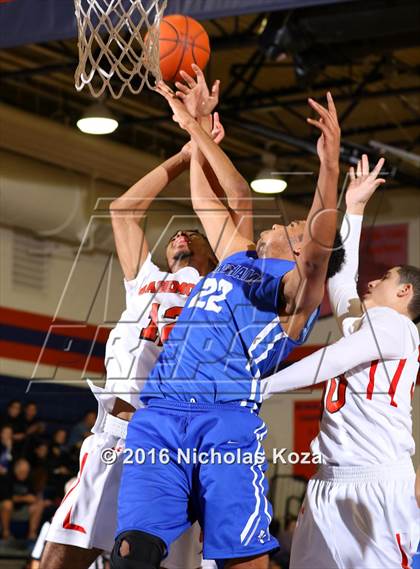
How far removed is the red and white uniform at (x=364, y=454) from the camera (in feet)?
14.7

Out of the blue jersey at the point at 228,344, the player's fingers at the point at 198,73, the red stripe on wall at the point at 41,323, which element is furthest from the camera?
the red stripe on wall at the point at 41,323

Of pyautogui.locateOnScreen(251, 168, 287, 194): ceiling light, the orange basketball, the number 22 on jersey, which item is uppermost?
pyautogui.locateOnScreen(251, 168, 287, 194): ceiling light

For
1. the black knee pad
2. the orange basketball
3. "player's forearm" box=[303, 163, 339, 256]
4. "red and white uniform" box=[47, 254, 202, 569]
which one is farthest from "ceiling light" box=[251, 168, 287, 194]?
the black knee pad

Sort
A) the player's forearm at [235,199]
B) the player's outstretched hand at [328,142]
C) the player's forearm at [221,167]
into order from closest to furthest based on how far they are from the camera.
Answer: the player's outstretched hand at [328,142] → the player's forearm at [221,167] → the player's forearm at [235,199]

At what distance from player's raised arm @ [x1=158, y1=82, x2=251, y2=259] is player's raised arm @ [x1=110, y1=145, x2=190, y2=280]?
0.31m

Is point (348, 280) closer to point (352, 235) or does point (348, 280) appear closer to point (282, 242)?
point (352, 235)

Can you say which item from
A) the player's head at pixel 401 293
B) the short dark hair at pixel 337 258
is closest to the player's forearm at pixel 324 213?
the player's head at pixel 401 293

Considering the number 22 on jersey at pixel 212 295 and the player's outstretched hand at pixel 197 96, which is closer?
the number 22 on jersey at pixel 212 295

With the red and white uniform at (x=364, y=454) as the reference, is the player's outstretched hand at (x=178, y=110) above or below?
above

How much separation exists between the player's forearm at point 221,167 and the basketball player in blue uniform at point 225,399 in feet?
1.13

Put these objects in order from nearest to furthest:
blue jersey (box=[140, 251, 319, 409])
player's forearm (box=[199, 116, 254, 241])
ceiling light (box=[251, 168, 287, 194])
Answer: blue jersey (box=[140, 251, 319, 409]), player's forearm (box=[199, 116, 254, 241]), ceiling light (box=[251, 168, 287, 194])

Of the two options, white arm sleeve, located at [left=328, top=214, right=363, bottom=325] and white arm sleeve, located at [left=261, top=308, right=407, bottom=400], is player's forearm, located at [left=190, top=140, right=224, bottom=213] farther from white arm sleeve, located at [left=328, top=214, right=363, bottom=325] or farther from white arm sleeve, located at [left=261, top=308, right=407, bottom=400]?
white arm sleeve, located at [left=261, top=308, right=407, bottom=400]

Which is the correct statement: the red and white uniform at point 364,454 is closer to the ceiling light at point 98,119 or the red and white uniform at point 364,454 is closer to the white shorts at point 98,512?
the white shorts at point 98,512

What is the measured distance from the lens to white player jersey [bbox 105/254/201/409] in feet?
16.5
